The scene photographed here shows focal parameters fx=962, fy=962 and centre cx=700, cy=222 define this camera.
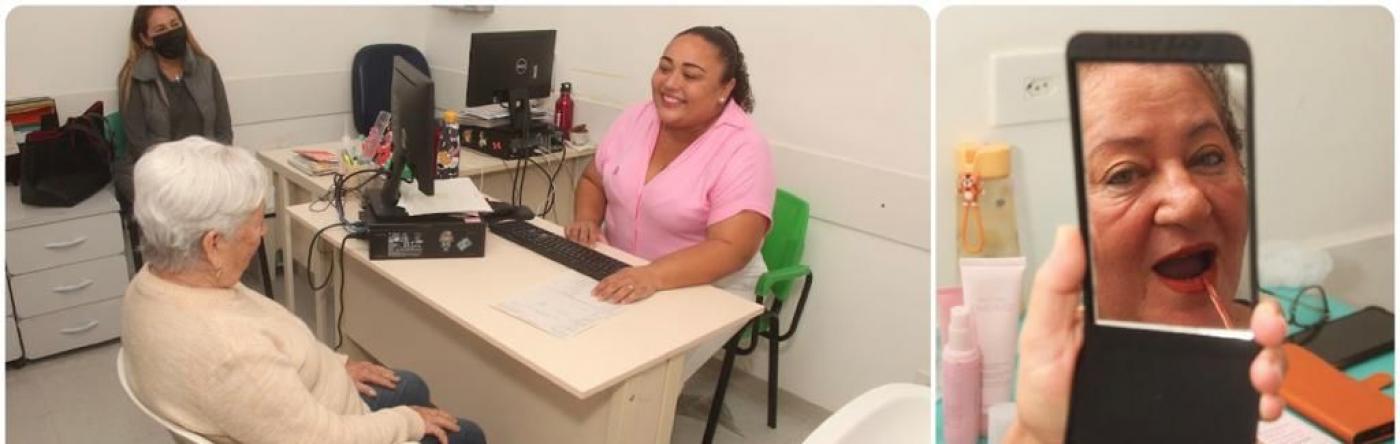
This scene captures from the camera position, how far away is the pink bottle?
3.12 ft

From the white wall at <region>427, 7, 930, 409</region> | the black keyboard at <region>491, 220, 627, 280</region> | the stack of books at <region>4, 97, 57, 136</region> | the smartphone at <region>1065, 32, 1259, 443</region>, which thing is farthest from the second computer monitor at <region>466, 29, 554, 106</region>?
the smartphone at <region>1065, 32, 1259, 443</region>

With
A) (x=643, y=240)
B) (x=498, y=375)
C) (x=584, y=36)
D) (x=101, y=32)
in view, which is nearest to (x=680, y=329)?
(x=498, y=375)

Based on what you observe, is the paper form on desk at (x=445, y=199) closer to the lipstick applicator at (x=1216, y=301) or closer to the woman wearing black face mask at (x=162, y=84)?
the woman wearing black face mask at (x=162, y=84)

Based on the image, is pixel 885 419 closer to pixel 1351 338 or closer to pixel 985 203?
pixel 985 203

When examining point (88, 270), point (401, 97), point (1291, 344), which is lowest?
point (88, 270)

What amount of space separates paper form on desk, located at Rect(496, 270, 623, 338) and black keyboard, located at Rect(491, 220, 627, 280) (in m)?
0.06

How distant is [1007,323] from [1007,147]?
0.56ft

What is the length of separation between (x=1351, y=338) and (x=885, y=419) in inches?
18.0

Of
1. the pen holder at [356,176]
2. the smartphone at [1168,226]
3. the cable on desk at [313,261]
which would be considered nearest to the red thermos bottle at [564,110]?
the pen holder at [356,176]

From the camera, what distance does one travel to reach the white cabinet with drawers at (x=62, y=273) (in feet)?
8.31

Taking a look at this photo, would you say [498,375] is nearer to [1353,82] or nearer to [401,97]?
[401,97]

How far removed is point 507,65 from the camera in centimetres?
274

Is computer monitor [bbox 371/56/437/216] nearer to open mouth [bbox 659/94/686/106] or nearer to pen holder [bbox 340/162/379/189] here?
pen holder [bbox 340/162/379/189]

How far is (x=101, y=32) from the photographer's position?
3.04 meters
